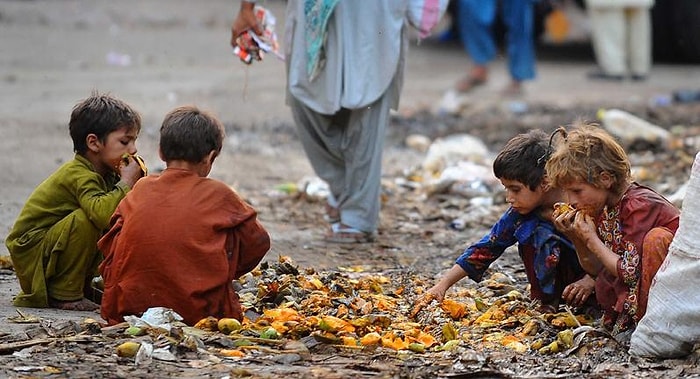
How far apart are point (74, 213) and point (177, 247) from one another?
642mm

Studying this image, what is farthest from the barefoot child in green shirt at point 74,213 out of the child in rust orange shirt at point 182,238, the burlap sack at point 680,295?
the burlap sack at point 680,295

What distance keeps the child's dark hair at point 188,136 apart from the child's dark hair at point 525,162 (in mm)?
1018

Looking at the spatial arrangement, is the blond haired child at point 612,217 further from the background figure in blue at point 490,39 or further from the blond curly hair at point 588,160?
the background figure in blue at point 490,39

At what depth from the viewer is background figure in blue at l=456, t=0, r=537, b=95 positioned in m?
11.7

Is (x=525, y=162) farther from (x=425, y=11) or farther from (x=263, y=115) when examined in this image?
(x=263, y=115)

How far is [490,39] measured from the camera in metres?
11.9

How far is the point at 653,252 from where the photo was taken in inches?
157

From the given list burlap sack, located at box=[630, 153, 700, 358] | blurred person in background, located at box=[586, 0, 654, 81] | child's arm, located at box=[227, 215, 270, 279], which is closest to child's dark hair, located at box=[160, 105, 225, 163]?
child's arm, located at box=[227, 215, 270, 279]

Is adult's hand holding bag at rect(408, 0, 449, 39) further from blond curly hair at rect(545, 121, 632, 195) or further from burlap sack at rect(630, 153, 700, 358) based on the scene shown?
burlap sack at rect(630, 153, 700, 358)

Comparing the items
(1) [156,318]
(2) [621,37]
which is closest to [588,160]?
(1) [156,318]

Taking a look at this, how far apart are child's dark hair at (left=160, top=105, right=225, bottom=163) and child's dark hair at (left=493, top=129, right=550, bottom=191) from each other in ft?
3.34

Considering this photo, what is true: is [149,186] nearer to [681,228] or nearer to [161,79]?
[681,228]

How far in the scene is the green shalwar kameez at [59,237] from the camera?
4.63 m

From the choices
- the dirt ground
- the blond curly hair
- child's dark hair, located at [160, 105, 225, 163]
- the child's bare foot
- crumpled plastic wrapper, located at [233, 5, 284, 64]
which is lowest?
the dirt ground
